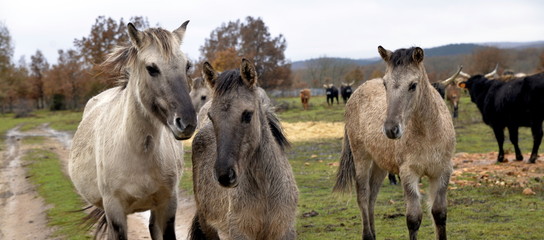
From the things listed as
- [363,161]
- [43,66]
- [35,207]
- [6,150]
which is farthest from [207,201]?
[43,66]

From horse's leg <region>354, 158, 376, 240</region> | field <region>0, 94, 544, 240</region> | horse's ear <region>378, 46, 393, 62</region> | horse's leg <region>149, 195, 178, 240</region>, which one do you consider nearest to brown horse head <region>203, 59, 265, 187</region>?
horse's leg <region>149, 195, 178, 240</region>

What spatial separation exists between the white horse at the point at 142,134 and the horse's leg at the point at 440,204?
9.06ft

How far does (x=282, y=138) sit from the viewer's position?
433 cm

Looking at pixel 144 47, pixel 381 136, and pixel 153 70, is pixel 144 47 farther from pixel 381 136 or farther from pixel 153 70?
pixel 381 136

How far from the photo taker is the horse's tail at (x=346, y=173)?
23.8 ft

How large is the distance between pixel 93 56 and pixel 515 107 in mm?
22810

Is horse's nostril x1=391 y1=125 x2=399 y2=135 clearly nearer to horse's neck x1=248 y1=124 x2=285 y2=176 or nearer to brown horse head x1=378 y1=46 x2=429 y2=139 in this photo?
brown horse head x1=378 y1=46 x2=429 y2=139

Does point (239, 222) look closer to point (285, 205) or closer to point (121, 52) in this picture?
point (285, 205)

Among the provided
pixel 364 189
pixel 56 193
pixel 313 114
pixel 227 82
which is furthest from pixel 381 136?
pixel 313 114

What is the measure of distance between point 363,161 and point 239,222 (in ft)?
11.0

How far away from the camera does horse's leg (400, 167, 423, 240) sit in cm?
539

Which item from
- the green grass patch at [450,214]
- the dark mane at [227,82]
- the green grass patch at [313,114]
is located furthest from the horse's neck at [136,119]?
the green grass patch at [313,114]

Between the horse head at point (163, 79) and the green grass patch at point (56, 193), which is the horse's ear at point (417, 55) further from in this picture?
the green grass patch at point (56, 193)

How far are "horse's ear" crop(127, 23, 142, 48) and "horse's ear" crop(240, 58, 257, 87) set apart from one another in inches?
41.4
